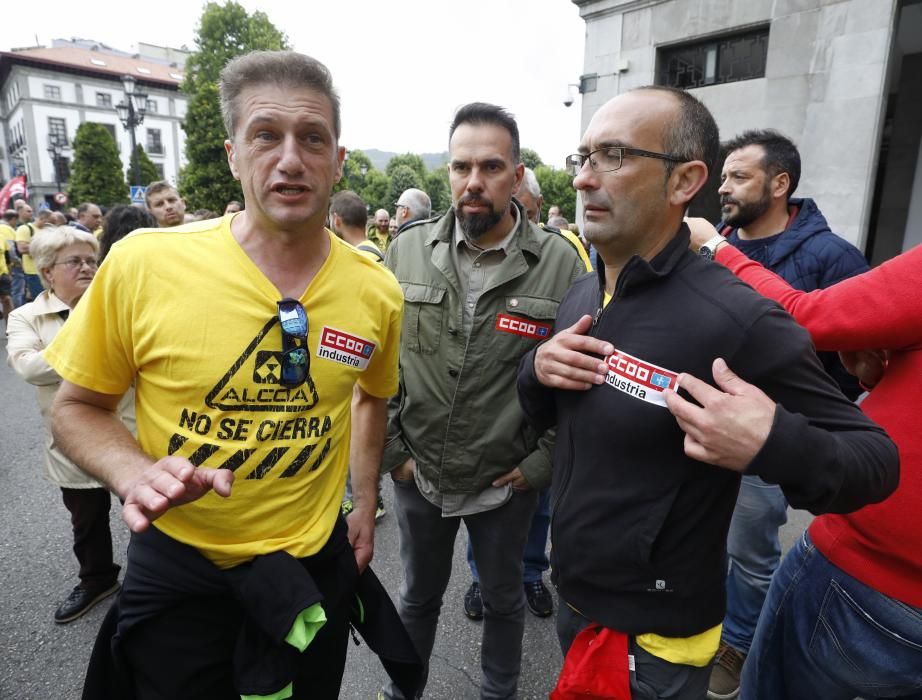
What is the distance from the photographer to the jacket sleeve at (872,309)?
130cm

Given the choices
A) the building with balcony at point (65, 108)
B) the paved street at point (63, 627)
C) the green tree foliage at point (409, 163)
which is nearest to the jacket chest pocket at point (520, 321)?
the paved street at point (63, 627)

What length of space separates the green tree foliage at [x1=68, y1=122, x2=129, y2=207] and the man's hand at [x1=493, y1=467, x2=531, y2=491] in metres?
43.2

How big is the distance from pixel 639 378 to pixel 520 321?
883 millimetres

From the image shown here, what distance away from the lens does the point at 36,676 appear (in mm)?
2555

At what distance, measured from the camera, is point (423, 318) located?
2238 mm

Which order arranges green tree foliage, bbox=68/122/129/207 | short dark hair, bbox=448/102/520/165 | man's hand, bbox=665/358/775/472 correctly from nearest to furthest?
1. man's hand, bbox=665/358/775/472
2. short dark hair, bbox=448/102/520/165
3. green tree foliage, bbox=68/122/129/207

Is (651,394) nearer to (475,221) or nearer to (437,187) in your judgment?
(475,221)

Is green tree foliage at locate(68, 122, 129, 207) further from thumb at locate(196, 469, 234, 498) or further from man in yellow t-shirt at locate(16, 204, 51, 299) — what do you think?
thumb at locate(196, 469, 234, 498)

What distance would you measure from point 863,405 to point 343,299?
154 centimetres

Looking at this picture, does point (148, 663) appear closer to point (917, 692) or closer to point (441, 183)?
point (917, 692)

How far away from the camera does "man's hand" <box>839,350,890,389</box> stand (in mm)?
1545

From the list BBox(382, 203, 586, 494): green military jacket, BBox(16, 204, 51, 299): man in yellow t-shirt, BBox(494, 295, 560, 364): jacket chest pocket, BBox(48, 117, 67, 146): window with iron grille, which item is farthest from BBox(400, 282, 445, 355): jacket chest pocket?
BBox(48, 117, 67, 146): window with iron grille

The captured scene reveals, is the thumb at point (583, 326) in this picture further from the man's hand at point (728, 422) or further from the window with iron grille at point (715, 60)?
the window with iron grille at point (715, 60)

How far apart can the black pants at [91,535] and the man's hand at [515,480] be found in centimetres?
235
